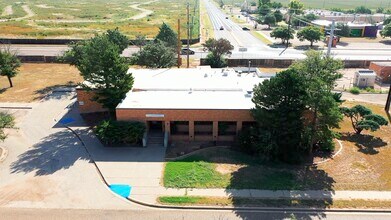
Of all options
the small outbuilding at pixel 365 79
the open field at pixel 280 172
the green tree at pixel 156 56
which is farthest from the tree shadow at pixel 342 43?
the open field at pixel 280 172

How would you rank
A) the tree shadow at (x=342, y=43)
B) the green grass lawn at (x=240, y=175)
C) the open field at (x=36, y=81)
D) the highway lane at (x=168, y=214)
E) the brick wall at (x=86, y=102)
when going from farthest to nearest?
the tree shadow at (x=342, y=43) < the open field at (x=36, y=81) < the brick wall at (x=86, y=102) < the green grass lawn at (x=240, y=175) < the highway lane at (x=168, y=214)

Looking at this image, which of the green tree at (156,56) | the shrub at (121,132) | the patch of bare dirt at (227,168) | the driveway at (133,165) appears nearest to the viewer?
the driveway at (133,165)

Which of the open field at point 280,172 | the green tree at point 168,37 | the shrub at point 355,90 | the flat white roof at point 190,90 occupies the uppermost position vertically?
the green tree at point 168,37

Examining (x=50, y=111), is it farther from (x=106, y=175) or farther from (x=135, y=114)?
(x=106, y=175)

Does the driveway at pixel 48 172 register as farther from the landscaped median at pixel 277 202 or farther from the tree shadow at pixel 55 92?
the tree shadow at pixel 55 92

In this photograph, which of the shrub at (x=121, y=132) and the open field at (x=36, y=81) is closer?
the shrub at (x=121, y=132)

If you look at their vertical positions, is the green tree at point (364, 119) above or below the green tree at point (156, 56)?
below

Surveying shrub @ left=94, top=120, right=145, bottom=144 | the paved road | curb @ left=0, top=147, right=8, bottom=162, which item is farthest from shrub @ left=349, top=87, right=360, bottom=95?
curb @ left=0, top=147, right=8, bottom=162

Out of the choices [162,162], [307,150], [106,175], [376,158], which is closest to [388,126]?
[376,158]
